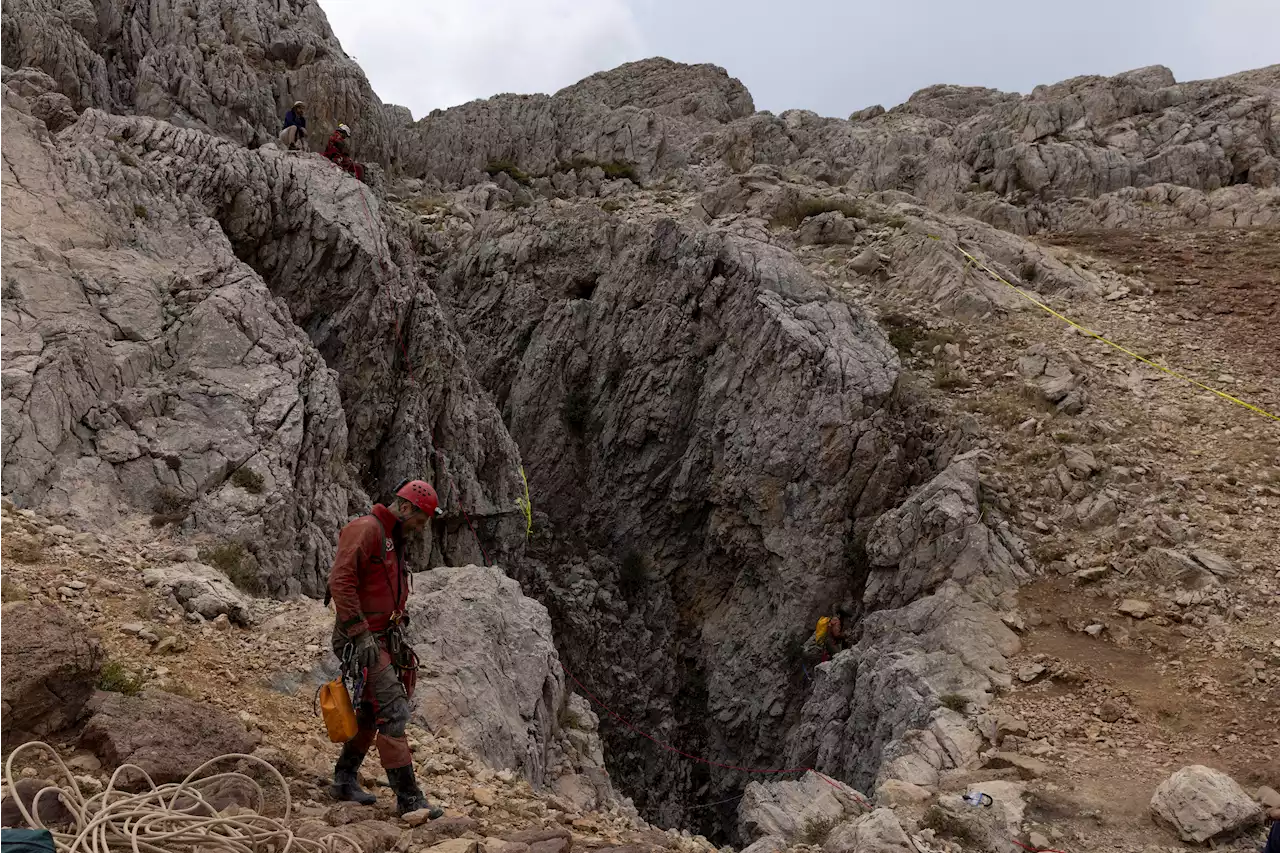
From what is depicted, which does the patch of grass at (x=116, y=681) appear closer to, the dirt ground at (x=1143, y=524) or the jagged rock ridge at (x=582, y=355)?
the jagged rock ridge at (x=582, y=355)

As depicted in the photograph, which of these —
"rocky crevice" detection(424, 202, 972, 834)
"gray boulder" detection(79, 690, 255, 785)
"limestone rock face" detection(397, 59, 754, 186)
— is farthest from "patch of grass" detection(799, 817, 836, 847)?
"limestone rock face" detection(397, 59, 754, 186)

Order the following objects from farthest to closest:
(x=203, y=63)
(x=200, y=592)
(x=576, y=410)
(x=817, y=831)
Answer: (x=203, y=63)
(x=576, y=410)
(x=817, y=831)
(x=200, y=592)

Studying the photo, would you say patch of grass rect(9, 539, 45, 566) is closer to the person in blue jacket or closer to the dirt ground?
the dirt ground

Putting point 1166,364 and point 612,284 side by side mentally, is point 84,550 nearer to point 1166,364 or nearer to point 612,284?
point 612,284

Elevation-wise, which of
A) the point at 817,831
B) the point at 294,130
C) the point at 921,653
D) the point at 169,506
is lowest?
the point at 817,831

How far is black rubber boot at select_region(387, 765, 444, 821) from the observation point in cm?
601

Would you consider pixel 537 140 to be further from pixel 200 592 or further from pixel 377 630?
pixel 377 630

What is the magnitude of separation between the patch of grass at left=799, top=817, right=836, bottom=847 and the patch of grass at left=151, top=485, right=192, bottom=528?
8626 millimetres

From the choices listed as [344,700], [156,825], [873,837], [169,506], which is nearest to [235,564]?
[169,506]

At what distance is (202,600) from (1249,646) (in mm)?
13563

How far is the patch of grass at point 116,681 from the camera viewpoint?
6387 millimetres

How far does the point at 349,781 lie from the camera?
619cm

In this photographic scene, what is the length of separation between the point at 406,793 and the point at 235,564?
561 centimetres

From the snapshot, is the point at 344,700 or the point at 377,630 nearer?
the point at 344,700
